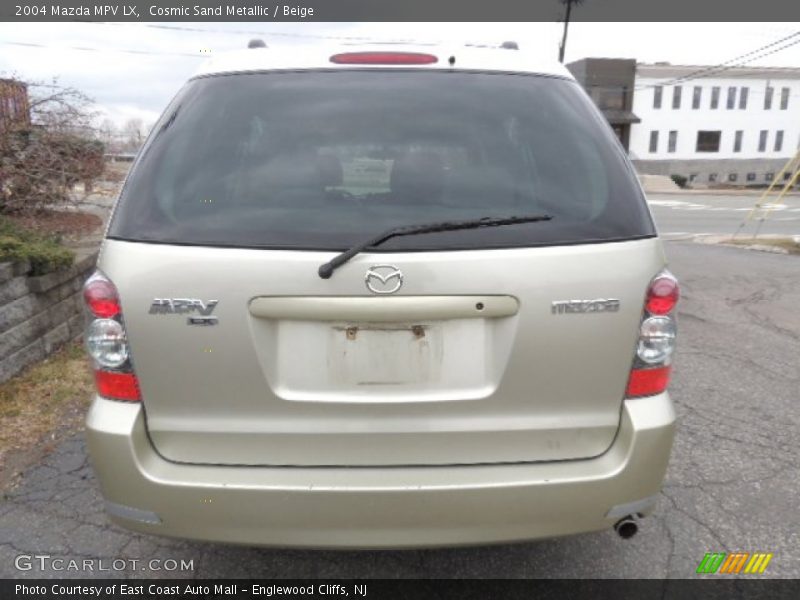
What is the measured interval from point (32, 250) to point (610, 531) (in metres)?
3.82

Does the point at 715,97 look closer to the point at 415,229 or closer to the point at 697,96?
the point at 697,96

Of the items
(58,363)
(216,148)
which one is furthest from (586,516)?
(58,363)

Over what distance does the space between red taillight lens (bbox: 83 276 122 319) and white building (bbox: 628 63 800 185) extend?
181ft

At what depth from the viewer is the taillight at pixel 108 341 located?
175 cm

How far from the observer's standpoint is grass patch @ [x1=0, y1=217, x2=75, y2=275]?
152 inches

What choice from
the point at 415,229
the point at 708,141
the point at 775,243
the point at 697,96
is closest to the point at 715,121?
the point at 708,141

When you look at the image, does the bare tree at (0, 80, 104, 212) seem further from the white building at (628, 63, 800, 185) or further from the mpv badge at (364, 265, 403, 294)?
the white building at (628, 63, 800, 185)

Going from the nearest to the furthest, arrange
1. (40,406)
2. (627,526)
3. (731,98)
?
(627,526)
(40,406)
(731,98)

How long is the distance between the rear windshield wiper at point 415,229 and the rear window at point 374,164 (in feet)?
0.07

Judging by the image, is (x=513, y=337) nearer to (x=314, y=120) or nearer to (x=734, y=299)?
(x=314, y=120)

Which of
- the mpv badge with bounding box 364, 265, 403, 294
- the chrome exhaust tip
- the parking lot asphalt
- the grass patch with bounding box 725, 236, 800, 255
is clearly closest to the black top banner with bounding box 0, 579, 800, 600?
the parking lot asphalt

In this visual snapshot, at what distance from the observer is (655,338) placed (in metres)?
1.83

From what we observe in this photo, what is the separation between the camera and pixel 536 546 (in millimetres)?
2570

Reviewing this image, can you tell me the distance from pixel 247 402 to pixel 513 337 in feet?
2.57
